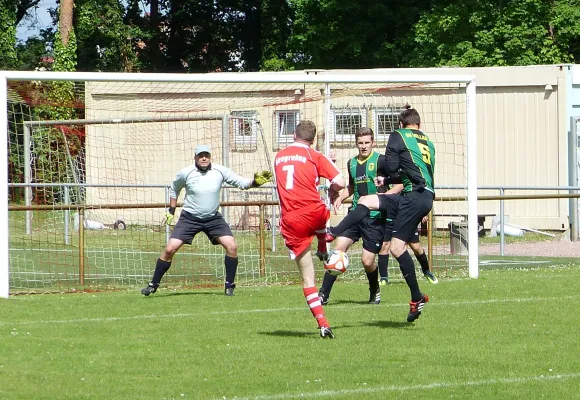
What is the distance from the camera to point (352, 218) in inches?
496

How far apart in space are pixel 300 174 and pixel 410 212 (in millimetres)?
1229

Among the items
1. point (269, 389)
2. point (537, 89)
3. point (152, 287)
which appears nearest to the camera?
point (269, 389)

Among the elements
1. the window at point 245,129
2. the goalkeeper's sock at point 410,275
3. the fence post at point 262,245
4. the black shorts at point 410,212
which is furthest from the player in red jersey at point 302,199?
the window at point 245,129

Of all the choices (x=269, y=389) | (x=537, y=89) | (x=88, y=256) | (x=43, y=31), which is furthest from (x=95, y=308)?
(x=43, y=31)

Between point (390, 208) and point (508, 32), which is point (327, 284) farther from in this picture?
point (508, 32)

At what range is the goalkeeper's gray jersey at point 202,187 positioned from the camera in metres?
14.4

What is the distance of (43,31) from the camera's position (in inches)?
1816

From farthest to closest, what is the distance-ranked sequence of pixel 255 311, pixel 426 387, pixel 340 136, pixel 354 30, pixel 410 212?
pixel 354 30, pixel 340 136, pixel 255 311, pixel 410 212, pixel 426 387

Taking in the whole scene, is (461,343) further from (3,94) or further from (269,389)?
(3,94)

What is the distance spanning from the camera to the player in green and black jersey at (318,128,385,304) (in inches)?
515

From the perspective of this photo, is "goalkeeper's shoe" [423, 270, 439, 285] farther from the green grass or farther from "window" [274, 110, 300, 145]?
"window" [274, 110, 300, 145]

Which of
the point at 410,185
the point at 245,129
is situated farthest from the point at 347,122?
the point at 410,185

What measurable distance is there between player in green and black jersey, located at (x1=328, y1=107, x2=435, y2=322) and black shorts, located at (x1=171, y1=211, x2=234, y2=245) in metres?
3.71

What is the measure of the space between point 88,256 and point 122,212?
8.85 feet
